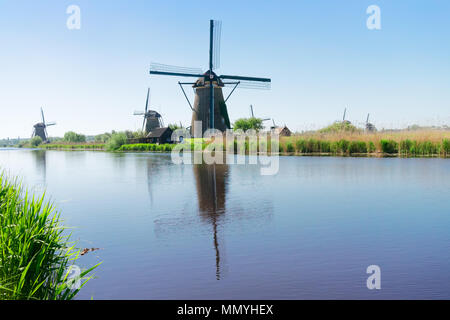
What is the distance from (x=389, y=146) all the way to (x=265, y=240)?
21.0 metres

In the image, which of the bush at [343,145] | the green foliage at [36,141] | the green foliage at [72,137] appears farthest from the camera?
the green foliage at [72,137]

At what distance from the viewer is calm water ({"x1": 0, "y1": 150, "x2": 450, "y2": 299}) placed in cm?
404

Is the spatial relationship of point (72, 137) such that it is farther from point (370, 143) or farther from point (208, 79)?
point (370, 143)

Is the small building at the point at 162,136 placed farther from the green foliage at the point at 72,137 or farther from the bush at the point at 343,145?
the green foliage at the point at 72,137

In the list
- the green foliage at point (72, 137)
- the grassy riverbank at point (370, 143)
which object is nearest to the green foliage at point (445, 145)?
the grassy riverbank at point (370, 143)

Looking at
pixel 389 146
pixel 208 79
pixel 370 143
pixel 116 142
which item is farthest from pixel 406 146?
pixel 116 142

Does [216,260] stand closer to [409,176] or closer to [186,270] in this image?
[186,270]

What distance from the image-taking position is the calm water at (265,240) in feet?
13.2

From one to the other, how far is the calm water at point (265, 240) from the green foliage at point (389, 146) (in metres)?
12.7

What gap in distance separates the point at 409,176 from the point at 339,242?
9.85 metres

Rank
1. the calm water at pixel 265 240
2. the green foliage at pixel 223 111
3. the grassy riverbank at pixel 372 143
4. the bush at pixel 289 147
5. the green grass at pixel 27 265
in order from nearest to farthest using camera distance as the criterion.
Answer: the green grass at pixel 27 265
the calm water at pixel 265 240
the grassy riverbank at pixel 372 143
the bush at pixel 289 147
the green foliage at pixel 223 111

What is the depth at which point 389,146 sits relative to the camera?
957 inches

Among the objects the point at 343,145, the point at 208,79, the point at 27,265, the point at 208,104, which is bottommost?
the point at 27,265
